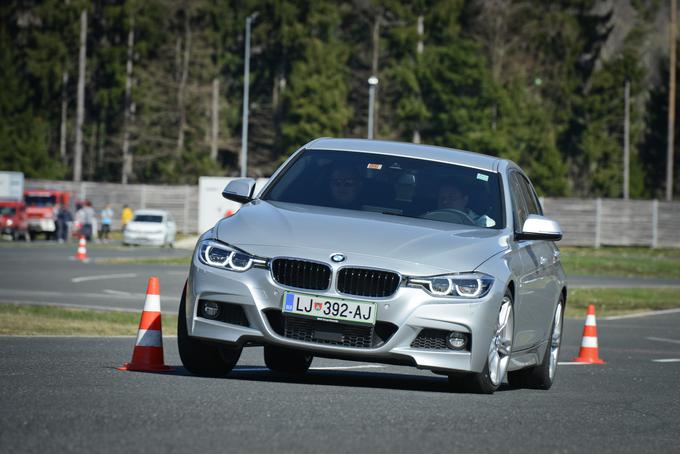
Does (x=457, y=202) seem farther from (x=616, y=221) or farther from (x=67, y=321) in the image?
(x=616, y=221)

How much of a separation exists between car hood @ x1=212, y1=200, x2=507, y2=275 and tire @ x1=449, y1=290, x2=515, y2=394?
460 millimetres

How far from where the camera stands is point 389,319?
30.7 ft

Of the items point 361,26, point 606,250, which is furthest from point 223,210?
point 361,26

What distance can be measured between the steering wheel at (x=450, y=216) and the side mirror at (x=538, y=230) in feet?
1.27

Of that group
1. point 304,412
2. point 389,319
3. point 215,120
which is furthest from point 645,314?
point 215,120

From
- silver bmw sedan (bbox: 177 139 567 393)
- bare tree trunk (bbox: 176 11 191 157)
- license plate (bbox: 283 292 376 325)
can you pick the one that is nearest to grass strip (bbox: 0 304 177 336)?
silver bmw sedan (bbox: 177 139 567 393)

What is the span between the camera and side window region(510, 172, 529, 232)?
11.0 m

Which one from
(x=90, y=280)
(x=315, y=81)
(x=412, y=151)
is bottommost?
(x=90, y=280)

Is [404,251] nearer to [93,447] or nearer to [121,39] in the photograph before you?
[93,447]

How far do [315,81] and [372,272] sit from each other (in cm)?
7584

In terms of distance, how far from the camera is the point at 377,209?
34.6ft

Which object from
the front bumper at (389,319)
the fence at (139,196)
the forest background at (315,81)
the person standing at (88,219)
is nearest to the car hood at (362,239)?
the front bumper at (389,319)

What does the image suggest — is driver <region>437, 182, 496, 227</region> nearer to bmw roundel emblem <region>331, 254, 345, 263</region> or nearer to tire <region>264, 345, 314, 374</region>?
bmw roundel emblem <region>331, 254, 345, 263</region>

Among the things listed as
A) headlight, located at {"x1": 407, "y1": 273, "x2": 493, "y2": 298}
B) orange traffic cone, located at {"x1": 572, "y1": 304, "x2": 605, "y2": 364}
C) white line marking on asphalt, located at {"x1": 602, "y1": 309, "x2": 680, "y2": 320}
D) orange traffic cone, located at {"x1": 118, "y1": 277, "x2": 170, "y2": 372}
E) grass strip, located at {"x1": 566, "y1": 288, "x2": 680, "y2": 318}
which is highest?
headlight, located at {"x1": 407, "y1": 273, "x2": 493, "y2": 298}
